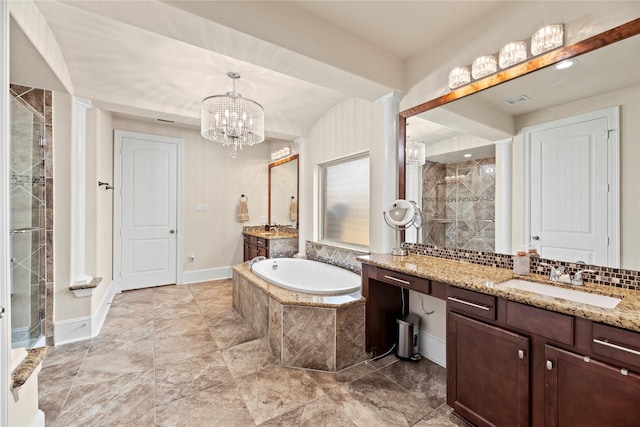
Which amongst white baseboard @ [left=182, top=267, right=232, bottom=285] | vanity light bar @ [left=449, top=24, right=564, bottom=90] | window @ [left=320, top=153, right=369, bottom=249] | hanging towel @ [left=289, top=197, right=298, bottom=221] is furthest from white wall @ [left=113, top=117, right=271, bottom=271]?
vanity light bar @ [left=449, top=24, right=564, bottom=90]

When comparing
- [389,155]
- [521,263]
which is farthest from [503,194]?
[389,155]

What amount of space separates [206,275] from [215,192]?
1.40 meters

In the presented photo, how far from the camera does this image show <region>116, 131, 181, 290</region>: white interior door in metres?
4.13

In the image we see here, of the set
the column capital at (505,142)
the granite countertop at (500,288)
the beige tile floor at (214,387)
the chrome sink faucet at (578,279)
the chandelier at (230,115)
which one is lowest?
the beige tile floor at (214,387)

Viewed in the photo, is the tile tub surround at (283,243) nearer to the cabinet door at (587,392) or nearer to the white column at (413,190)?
the white column at (413,190)

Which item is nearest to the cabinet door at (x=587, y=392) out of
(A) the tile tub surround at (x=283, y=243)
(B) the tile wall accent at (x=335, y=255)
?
(B) the tile wall accent at (x=335, y=255)

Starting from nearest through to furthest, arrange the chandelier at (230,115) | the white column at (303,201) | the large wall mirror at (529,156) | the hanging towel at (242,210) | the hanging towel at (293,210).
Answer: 1. the large wall mirror at (529,156)
2. the chandelier at (230,115)
3. the white column at (303,201)
4. the hanging towel at (293,210)
5. the hanging towel at (242,210)

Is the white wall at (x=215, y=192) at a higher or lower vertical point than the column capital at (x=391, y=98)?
lower

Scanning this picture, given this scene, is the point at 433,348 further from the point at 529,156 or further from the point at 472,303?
the point at 529,156

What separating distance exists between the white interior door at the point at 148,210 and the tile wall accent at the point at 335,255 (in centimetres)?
224

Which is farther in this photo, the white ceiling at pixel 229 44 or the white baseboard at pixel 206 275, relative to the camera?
the white baseboard at pixel 206 275

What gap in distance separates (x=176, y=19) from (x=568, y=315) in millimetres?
2384

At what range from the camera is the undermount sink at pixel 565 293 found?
4.26ft

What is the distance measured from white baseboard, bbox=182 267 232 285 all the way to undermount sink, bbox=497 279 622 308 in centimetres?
435
